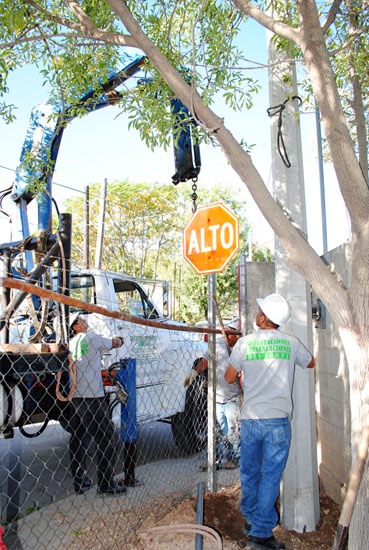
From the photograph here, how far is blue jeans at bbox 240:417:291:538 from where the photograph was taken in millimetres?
3713

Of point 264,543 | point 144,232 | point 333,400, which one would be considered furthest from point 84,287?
point 144,232

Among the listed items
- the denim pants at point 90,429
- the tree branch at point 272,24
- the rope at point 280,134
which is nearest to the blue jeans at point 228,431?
the denim pants at point 90,429

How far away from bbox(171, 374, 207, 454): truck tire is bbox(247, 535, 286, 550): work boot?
2988 mm

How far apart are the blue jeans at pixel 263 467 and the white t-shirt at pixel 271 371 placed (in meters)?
0.10

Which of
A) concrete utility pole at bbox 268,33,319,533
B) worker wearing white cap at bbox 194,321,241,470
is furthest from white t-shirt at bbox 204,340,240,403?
concrete utility pole at bbox 268,33,319,533

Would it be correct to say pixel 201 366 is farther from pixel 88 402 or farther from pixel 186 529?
pixel 186 529

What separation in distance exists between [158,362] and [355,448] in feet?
13.9

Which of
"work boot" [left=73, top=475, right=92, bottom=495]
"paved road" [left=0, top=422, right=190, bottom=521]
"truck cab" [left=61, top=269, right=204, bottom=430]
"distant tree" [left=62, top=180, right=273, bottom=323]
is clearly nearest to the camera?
"work boot" [left=73, top=475, right=92, bottom=495]

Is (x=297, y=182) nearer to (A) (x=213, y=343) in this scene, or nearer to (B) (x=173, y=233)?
(A) (x=213, y=343)

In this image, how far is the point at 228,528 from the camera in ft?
13.5

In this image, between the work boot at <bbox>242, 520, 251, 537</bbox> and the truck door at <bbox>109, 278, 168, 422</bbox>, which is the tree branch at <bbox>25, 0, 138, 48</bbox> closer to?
the truck door at <bbox>109, 278, 168, 422</bbox>

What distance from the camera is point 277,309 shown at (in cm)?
399

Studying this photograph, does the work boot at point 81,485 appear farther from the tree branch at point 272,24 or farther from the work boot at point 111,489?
the tree branch at point 272,24

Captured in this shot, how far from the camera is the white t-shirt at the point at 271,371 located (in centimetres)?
384
